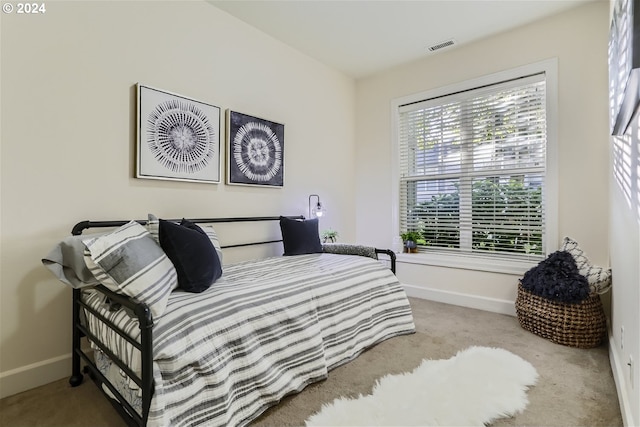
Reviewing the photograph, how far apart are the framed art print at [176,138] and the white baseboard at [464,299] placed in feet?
7.62

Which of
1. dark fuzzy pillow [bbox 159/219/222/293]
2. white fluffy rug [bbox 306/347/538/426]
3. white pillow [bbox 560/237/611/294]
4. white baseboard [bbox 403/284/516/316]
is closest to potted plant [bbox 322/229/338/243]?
white baseboard [bbox 403/284/516/316]

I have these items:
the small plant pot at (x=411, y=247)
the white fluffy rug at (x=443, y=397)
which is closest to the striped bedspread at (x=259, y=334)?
the white fluffy rug at (x=443, y=397)

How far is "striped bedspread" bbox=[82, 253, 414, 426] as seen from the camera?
1.24 m

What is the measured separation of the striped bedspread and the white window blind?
1363 millimetres

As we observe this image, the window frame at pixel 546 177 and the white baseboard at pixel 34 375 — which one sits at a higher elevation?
the window frame at pixel 546 177

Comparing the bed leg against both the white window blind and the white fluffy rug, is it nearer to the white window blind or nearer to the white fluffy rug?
the white fluffy rug

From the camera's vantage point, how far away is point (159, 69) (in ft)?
7.43

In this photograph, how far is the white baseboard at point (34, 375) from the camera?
1.68 m

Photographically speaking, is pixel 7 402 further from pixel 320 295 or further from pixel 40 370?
pixel 320 295

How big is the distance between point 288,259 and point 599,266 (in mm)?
2409

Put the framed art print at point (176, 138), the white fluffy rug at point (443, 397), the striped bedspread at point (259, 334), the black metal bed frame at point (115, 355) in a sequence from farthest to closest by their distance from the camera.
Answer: the framed art print at point (176, 138) → the white fluffy rug at point (443, 397) → the striped bedspread at point (259, 334) → the black metal bed frame at point (115, 355)

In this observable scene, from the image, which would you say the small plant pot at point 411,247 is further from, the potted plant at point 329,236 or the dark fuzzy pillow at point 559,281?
the dark fuzzy pillow at point 559,281

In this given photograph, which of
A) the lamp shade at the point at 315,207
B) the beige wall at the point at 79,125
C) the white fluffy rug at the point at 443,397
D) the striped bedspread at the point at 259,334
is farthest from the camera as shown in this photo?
the lamp shade at the point at 315,207

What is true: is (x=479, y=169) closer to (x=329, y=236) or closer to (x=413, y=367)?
(x=329, y=236)
